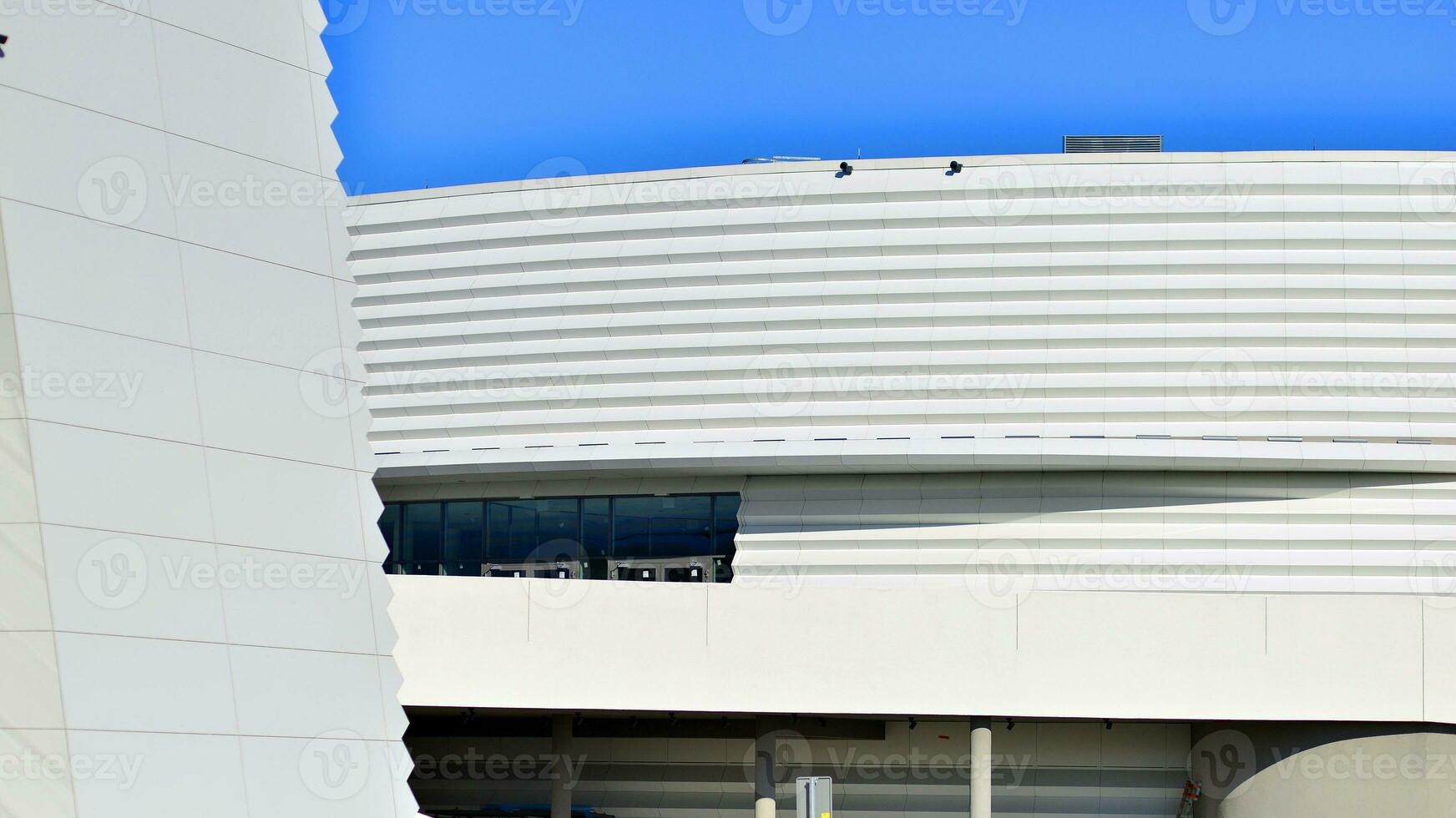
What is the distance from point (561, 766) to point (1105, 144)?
19.1 m

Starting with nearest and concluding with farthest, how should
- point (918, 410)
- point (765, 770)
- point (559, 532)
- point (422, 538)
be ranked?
1. point (765, 770)
2. point (918, 410)
3. point (559, 532)
4. point (422, 538)

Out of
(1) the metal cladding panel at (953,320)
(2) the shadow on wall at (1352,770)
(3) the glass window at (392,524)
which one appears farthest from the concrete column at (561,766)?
(2) the shadow on wall at (1352,770)

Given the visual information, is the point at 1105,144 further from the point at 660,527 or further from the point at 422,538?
the point at 422,538

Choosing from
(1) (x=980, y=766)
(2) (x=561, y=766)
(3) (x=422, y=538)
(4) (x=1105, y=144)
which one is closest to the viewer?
(1) (x=980, y=766)

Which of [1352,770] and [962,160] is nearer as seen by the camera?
[1352,770]

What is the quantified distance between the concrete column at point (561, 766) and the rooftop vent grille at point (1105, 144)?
1769cm

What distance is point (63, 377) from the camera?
7.29 m

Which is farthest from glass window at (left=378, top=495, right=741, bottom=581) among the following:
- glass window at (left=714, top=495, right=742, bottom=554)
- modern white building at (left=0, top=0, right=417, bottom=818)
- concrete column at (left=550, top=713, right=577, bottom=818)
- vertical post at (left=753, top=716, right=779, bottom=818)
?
modern white building at (left=0, top=0, right=417, bottom=818)

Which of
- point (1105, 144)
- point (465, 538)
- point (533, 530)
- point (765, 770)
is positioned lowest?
point (765, 770)

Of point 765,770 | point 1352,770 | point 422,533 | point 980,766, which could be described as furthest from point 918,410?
point 422,533

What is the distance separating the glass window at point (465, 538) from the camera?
38250 millimetres

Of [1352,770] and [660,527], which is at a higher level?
[660,527]

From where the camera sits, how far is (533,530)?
37844 mm

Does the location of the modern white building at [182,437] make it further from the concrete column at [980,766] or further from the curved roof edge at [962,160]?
the curved roof edge at [962,160]
